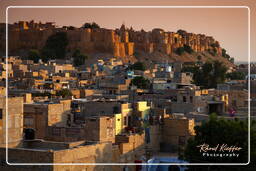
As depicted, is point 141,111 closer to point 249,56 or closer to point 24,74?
point 249,56

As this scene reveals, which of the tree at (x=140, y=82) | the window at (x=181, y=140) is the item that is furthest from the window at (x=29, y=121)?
the tree at (x=140, y=82)

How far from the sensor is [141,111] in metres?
11.0

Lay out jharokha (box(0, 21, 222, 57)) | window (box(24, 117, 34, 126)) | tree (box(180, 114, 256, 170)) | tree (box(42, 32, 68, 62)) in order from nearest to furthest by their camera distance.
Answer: tree (box(180, 114, 256, 170)), window (box(24, 117, 34, 126)), jharokha (box(0, 21, 222, 57)), tree (box(42, 32, 68, 62))

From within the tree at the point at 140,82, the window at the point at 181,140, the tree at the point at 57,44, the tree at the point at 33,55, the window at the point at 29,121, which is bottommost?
the window at the point at 181,140

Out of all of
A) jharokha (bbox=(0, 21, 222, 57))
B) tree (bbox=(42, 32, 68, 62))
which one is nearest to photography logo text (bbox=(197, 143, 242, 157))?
jharokha (bbox=(0, 21, 222, 57))

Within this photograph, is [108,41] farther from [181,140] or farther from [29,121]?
[29,121]

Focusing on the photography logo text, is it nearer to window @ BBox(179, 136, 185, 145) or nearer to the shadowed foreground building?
the shadowed foreground building

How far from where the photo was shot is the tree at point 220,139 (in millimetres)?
7130

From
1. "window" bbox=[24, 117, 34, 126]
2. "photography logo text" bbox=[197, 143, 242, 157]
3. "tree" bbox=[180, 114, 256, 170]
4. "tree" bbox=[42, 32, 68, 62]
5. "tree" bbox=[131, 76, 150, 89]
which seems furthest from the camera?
"tree" bbox=[42, 32, 68, 62]

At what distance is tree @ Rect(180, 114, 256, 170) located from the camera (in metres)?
7.13

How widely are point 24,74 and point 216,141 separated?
15697mm

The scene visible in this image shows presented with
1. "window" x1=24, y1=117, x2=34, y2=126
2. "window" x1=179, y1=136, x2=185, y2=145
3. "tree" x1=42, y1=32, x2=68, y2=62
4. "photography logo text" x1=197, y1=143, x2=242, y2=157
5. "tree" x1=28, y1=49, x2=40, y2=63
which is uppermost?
"tree" x1=42, y1=32, x2=68, y2=62

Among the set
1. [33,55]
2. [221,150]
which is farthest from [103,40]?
[221,150]

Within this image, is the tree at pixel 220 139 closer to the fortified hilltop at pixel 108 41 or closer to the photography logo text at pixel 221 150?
the photography logo text at pixel 221 150
